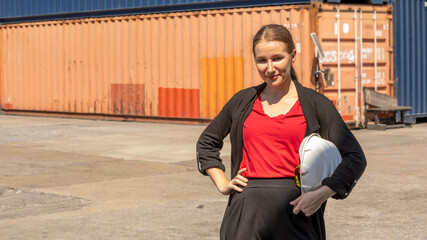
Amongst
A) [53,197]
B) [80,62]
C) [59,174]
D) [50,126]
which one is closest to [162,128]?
[50,126]

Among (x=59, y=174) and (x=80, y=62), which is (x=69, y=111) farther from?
(x=59, y=174)

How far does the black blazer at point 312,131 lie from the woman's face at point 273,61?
12 centimetres

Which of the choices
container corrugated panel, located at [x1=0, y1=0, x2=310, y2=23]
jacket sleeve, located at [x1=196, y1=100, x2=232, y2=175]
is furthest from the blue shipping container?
jacket sleeve, located at [x1=196, y1=100, x2=232, y2=175]

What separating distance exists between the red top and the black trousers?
0.13ft

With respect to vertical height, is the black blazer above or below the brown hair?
below

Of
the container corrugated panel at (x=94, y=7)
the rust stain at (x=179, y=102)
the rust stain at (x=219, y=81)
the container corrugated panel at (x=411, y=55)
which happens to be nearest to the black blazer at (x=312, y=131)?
the container corrugated panel at (x=94, y=7)

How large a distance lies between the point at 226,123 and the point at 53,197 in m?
6.15

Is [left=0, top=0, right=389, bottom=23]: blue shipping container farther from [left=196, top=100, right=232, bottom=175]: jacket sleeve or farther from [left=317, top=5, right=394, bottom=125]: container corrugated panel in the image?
[left=196, top=100, right=232, bottom=175]: jacket sleeve

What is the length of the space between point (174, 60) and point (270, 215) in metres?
17.9

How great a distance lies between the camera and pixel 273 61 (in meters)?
3.25

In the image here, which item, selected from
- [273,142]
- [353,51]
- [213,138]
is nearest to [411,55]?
[353,51]

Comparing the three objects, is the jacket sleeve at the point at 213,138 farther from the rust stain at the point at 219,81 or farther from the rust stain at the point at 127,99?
the rust stain at the point at 127,99

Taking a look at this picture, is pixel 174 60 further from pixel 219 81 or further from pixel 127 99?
pixel 127 99

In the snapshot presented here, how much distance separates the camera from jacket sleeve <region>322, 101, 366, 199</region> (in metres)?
3.08
